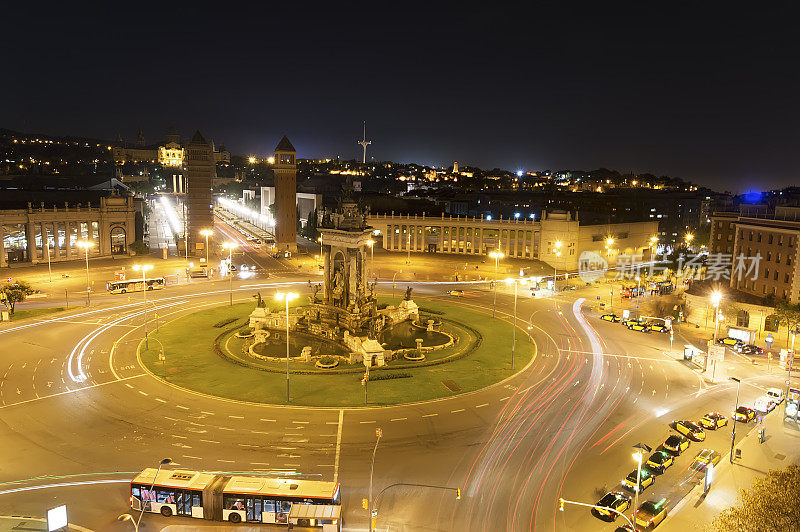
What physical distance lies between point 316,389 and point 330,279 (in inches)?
829

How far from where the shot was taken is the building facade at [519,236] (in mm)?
128250

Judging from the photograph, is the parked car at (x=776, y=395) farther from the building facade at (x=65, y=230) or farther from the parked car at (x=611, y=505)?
the building facade at (x=65, y=230)

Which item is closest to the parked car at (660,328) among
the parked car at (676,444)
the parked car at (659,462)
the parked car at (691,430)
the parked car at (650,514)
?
the parked car at (691,430)

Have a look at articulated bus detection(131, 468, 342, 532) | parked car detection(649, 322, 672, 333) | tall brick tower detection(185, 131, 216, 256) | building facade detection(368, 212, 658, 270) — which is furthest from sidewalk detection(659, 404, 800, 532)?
tall brick tower detection(185, 131, 216, 256)

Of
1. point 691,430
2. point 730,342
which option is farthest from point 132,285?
point 730,342

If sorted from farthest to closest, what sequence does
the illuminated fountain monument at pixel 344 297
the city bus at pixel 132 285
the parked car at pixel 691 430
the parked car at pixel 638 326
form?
1. the city bus at pixel 132 285
2. the parked car at pixel 638 326
3. the illuminated fountain monument at pixel 344 297
4. the parked car at pixel 691 430

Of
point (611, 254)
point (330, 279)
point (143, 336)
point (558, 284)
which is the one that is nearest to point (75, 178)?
point (143, 336)

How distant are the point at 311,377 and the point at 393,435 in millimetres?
15525

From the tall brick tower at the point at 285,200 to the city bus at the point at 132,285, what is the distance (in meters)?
47.3

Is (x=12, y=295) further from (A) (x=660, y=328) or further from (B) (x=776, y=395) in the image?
(B) (x=776, y=395)

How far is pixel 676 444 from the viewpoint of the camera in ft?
132

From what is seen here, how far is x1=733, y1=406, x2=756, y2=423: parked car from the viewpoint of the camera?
45.5 m

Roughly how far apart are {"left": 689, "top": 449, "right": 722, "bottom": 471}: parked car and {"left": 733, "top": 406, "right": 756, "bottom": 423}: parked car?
765cm

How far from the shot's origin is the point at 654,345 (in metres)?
68.0
